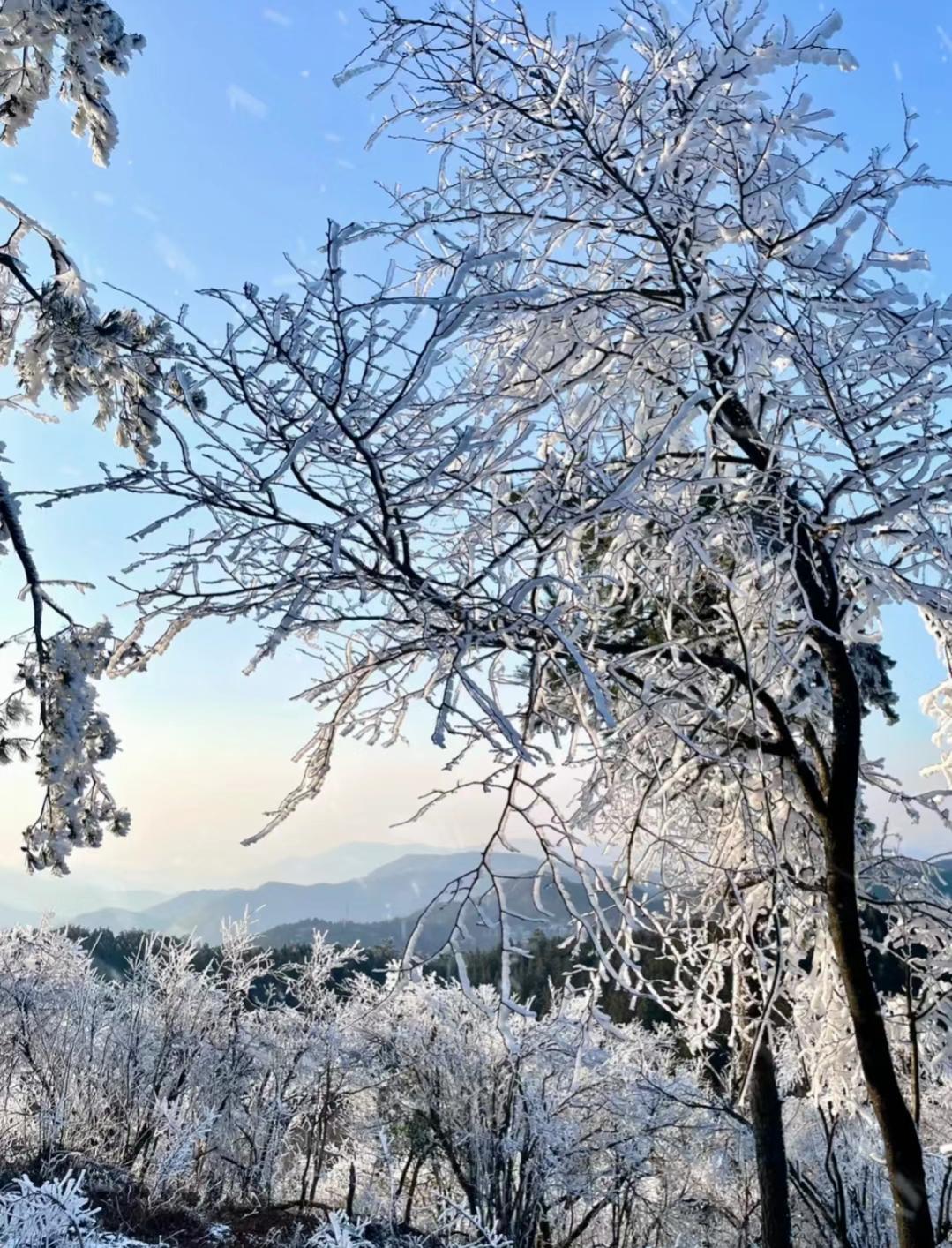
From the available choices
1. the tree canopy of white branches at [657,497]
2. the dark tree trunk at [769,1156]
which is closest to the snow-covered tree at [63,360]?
the tree canopy of white branches at [657,497]

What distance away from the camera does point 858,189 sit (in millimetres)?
2992

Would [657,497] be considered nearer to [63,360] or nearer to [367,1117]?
[63,360]

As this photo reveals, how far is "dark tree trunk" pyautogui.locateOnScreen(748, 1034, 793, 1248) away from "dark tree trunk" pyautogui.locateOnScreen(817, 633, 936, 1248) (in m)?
4.72

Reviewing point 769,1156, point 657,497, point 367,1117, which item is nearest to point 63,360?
point 657,497

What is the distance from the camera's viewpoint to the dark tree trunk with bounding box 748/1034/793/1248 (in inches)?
298

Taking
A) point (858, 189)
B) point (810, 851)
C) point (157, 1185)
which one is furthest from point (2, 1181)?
point (858, 189)

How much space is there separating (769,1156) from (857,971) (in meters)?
5.88

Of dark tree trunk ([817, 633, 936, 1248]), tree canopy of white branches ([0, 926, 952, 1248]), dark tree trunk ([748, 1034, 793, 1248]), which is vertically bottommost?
tree canopy of white branches ([0, 926, 952, 1248])

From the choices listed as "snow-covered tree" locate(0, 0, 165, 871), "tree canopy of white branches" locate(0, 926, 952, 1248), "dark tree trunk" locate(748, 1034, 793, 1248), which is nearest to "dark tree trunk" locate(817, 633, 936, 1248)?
"snow-covered tree" locate(0, 0, 165, 871)

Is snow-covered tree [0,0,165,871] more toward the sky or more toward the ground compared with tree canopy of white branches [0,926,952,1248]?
more toward the sky

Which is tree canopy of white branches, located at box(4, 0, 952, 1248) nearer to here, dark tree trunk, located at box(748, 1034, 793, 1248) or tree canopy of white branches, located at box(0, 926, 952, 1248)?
dark tree trunk, located at box(748, 1034, 793, 1248)

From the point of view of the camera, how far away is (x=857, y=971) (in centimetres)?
334

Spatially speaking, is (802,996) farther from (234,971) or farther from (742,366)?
(234,971)

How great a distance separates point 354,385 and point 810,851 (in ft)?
11.0
